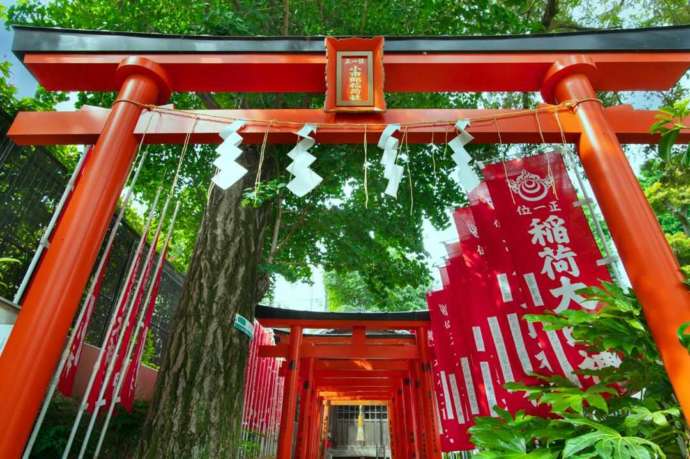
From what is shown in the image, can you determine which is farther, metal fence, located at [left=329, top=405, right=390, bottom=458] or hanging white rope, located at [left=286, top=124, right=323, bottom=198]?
metal fence, located at [left=329, top=405, right=390, bottom=458]

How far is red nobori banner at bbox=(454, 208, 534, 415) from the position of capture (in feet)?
10.7

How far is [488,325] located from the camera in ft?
12.5

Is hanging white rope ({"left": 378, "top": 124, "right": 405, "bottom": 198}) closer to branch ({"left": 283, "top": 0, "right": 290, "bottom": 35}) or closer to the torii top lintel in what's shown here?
the torii top lintel

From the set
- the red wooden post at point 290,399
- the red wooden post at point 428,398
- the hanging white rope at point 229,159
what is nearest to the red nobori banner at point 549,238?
the hanging white rope at point 229,159

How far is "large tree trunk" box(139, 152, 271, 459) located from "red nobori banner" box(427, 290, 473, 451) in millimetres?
2738

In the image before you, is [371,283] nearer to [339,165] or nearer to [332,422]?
[339,165]

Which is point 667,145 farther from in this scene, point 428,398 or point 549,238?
point 428,398

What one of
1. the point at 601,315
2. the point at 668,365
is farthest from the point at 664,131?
the point at 668,365

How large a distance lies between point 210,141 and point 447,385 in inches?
187

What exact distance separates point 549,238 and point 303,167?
1976mm

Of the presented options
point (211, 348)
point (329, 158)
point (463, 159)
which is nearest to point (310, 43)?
point (463, 159)

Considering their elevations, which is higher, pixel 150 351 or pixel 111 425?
pixel 150 351

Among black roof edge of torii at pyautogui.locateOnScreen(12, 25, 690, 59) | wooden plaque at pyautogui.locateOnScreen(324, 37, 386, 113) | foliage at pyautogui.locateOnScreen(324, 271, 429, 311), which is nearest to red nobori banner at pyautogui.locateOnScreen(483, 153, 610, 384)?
black roof edge of torii at pyautogui.locateOnScreen(12, 25, 690, 59)

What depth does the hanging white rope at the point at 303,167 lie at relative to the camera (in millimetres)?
3068
